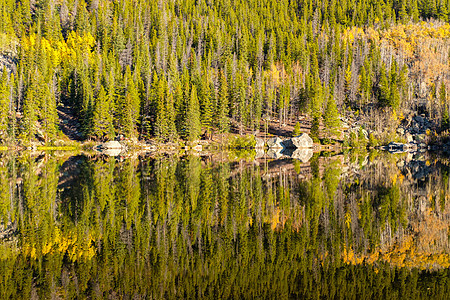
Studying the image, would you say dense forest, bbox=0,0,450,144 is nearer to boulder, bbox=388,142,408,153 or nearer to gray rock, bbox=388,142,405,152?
gray rock, bbox=388,142,405,152

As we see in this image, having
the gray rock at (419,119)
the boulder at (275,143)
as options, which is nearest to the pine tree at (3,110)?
the boulder at (275,143)

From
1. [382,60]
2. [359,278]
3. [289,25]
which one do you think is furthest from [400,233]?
[289,25]

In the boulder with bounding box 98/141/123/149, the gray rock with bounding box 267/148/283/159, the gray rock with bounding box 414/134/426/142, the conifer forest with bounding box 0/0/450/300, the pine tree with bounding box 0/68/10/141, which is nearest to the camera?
the conifer forest with bounding box 0/0/450/300

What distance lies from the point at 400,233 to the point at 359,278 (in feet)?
16.1

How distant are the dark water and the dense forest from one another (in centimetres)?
5612

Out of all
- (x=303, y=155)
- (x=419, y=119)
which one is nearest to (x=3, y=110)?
(x=303, y=155)

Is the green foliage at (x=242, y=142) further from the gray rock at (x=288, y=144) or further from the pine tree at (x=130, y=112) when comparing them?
the pine tree at (x=130, y=112)

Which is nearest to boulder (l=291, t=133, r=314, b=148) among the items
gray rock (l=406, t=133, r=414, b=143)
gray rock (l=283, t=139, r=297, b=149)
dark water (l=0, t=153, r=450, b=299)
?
gray rock (l=283, t=139, r=297, b=149)

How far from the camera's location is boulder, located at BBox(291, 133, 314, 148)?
78938mm

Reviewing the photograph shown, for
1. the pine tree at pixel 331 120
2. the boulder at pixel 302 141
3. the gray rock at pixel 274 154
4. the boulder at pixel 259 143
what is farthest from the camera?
the pine tree at pixel 331 120

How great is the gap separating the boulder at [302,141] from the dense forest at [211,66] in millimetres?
4507

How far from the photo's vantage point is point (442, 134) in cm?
8844

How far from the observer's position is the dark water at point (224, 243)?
9.05 metres

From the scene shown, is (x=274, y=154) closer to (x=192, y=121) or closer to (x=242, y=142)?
(x=242, y=142)
